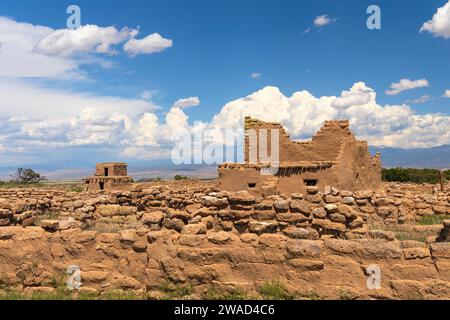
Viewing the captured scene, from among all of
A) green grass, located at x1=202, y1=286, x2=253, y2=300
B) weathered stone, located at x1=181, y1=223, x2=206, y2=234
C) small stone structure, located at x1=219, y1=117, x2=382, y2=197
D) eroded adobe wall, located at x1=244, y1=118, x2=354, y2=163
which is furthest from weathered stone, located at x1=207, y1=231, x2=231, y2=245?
eroded adobe wall, located at x1=244, y1=118, x2=354, y2=163

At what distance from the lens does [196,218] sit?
8.23m

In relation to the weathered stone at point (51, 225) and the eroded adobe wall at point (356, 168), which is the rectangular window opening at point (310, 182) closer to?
the eroded adobe wall at point (356, 168)

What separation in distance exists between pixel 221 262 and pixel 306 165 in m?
12.7

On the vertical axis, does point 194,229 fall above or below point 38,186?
above

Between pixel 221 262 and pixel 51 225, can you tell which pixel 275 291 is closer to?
pixel 221 262

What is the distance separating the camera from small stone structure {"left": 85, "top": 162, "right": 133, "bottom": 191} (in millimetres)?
40500

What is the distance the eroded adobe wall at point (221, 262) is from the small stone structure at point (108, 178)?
3271cm

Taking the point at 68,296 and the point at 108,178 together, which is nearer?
the point at 68,296

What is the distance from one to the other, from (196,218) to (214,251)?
1681 millimetres

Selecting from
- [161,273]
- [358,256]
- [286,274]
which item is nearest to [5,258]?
[161,273]

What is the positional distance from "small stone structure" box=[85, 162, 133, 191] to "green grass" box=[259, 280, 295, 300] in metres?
34.7

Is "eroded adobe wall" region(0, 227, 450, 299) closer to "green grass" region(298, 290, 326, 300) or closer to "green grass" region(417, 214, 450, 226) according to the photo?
"green grass" region(298, 290, 326, 300)

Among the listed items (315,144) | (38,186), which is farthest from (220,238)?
(38,186)

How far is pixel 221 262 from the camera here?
6.62 metres
